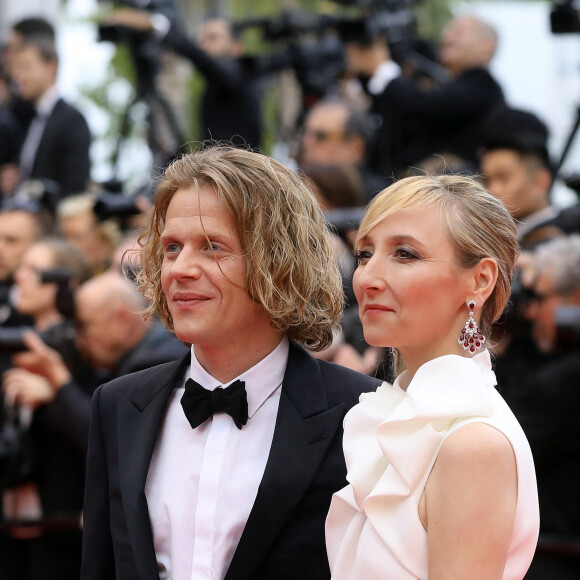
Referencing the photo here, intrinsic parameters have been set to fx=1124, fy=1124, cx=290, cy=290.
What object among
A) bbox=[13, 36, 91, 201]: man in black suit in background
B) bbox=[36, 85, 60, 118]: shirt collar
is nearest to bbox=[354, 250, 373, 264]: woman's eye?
bbox=[13, 36, 91, 201]: man in black suit in background

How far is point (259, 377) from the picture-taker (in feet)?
7.88

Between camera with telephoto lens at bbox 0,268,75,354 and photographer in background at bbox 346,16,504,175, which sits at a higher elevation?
photographer in background at bbox 346,16,504,175

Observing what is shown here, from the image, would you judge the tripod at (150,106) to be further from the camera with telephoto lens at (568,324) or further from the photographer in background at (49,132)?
the camera with telephoto lens at (568,324)

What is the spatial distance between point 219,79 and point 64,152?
1097mm

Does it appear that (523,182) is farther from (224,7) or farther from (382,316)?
(224,7)

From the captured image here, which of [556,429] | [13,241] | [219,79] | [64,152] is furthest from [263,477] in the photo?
[219,79]

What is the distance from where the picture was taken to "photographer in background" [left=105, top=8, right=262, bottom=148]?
685 cm

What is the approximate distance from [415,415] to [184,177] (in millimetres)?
825

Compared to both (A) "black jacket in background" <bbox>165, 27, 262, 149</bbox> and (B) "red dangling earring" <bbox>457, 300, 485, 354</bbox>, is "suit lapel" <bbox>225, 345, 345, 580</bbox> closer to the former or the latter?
(B) "red dangling earring" <bbox>457, 300, 485, 354</bbox>

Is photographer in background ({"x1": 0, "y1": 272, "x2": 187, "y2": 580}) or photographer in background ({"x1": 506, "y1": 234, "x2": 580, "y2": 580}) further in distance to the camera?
photographer in background ({"x1": 0, "y1": 272, "x2": 187, "y2": 580})

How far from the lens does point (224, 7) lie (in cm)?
2094

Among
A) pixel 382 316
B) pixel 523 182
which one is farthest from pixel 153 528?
pixel 523 182

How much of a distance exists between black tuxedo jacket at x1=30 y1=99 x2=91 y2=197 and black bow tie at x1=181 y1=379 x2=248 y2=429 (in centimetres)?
490

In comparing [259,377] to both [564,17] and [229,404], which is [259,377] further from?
[564,17]
